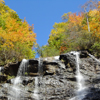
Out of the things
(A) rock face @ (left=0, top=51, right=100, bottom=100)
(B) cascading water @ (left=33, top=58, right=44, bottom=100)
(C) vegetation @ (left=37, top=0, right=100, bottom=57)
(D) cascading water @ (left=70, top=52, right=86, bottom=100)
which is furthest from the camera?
(C) vegetation @ (left=37, top=0, right=100, bottom=57)

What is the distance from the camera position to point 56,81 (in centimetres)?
1063

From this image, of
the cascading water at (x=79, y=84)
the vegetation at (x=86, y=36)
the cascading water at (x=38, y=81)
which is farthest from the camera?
the vegetation at (x=86, y=36)

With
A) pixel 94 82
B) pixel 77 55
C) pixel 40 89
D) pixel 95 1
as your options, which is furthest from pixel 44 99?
pixel 95 1

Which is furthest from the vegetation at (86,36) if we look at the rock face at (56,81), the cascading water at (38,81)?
the cascading water at (38,81)

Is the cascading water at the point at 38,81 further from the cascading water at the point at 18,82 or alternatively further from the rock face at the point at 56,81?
the cascading water at the point at 18,82

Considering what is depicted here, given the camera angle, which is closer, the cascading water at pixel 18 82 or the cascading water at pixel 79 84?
the cascading water at pixel 79 84

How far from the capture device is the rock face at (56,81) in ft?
30.3

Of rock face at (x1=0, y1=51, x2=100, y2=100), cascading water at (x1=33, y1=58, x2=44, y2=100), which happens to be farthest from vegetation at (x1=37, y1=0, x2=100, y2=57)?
cascading water at (x1=33, y1=58, x2=44, y2=100)

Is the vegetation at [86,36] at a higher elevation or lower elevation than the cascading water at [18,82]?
higher

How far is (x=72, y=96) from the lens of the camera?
8.96 metres

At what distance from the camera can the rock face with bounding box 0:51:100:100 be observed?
9.23 metres

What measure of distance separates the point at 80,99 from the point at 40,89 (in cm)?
332

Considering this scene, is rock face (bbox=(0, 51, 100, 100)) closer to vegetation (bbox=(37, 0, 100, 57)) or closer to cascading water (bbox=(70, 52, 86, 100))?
cascading water (bbox=(70, 52, 86, 100))

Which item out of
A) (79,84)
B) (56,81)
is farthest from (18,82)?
(79,84)
